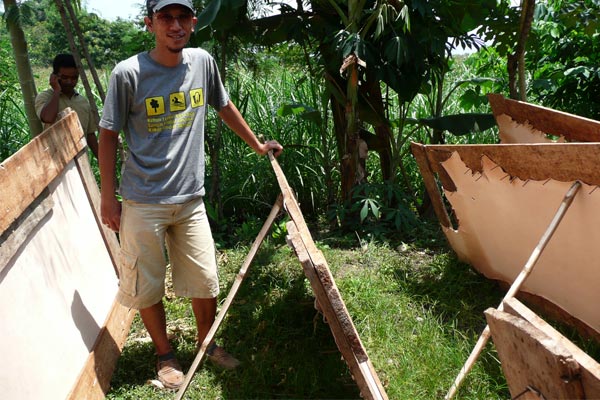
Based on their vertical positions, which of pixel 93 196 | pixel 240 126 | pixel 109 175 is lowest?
pixel 93 196

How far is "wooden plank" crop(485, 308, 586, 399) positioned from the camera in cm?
146

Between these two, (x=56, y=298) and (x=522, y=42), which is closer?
(x=56, y=298)

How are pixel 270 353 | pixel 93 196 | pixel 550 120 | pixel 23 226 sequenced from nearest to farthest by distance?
pixel 23 226
pixel 270 353
pixel 93 196
pixel 550 120

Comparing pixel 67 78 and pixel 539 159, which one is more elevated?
pixel 67 78

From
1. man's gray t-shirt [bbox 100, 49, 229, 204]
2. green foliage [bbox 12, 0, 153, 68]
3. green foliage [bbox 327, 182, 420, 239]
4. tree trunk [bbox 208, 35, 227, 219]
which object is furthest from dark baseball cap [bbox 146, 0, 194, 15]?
green foliage [bbox 12, 0, 153, 68]

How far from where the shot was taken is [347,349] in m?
2.34

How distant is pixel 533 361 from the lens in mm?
1601

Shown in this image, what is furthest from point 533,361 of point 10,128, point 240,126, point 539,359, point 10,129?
point 10,128

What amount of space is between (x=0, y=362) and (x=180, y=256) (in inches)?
45.2

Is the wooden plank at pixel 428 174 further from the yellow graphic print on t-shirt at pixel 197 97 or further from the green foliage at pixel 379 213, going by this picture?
the yellow graphic print on t-shirt at pixel 197 97

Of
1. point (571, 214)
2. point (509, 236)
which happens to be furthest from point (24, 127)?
point (571, 214)

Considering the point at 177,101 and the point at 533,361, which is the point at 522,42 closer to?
the point at 177,101

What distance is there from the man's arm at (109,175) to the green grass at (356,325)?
921 millimetres

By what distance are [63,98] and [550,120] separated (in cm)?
359
